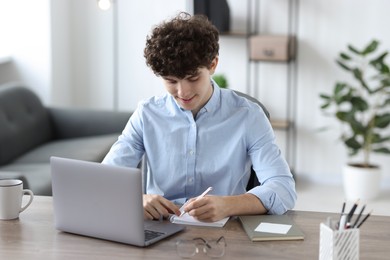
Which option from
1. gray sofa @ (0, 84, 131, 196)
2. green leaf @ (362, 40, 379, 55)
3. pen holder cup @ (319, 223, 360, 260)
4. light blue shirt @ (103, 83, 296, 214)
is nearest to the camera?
pen holder cup @ (319, 223, 360, 260)

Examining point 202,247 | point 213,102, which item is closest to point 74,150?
point 213,102

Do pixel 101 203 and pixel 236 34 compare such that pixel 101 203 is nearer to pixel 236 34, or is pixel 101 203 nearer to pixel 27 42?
pixel 236 34

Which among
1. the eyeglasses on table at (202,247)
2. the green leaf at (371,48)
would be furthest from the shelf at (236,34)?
the eyeglasses on table at (202,247)

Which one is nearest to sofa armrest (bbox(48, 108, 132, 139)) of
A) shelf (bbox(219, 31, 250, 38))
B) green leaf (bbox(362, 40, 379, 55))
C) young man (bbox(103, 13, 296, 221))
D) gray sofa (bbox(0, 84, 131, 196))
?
gray sofa (bbox(0, 84, 131, 196))

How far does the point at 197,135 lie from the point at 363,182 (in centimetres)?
275

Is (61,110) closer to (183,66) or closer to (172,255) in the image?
(183,66)

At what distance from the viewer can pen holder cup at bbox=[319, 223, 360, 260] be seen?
1723mm

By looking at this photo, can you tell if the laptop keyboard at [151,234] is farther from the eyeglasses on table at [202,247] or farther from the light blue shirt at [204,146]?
the light blue shirt at [204,146]

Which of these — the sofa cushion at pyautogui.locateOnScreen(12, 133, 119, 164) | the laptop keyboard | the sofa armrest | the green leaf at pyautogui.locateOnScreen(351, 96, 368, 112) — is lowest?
the sofa cushion at pyautogui.locateOnScreen(12, 133, 119, 164)

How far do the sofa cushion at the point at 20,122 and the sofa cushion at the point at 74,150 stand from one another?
58 mm

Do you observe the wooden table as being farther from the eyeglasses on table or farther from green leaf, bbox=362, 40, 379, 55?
green leaf, bbox=362, 40, 379, 55

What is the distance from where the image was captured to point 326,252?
175 cm

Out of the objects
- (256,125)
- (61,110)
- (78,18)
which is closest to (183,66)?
(256,125)

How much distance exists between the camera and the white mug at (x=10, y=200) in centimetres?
215
